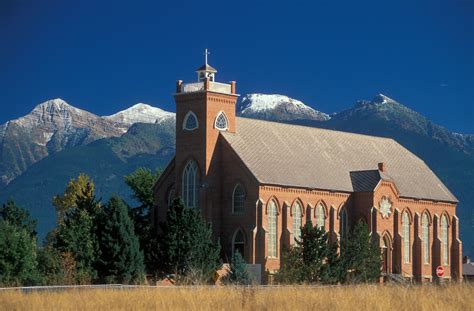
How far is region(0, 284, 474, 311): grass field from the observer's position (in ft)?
104

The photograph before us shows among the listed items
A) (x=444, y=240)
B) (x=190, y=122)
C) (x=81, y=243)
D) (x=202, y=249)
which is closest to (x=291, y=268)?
(x=202, y=249)

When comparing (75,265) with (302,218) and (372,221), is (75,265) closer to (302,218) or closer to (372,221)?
(302,218)

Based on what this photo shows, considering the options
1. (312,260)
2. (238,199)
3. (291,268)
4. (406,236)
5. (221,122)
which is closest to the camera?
(291,268)

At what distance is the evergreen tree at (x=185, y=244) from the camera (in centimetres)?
7569

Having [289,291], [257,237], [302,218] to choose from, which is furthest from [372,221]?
[289,291]

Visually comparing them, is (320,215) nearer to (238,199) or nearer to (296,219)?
(296,219)

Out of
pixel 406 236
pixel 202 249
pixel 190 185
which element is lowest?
pixel 202 249

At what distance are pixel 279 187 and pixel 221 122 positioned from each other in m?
7.57

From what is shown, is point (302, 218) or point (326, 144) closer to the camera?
point (302, 218)

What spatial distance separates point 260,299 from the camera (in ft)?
112

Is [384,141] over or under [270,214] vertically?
over

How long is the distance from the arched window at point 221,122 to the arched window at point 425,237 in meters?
24.4

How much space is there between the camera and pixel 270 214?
87.8 m

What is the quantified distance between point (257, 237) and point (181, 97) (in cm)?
1444
